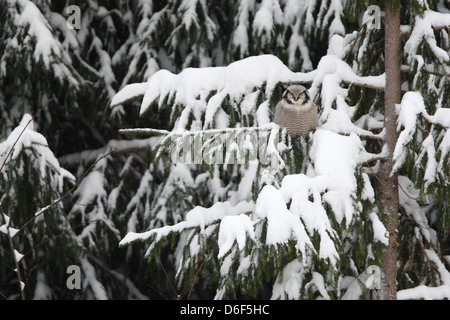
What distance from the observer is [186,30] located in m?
5.25

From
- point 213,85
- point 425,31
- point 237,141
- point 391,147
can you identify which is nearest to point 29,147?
point 213,85

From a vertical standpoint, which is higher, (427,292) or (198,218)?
(198,218)

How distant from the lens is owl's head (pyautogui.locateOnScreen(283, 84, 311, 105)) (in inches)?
138

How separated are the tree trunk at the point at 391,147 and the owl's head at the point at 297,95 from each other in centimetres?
52

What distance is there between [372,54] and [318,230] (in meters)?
1.70

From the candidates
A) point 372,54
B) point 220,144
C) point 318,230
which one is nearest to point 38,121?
point 220,144

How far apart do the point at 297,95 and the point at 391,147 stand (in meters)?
0.64

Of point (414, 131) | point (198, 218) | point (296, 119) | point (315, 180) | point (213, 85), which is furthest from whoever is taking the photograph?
point (213, 85)

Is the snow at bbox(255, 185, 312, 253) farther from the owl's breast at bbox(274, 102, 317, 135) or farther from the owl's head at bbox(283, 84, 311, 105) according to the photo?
the owl's head at bbox(283, 84, 311, 105)

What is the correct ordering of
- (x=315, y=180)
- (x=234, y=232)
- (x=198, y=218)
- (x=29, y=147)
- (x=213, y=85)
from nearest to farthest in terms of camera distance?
(x=234, y=232) < (x=315, y=180) < (x=198, y=218) < (x=213, y=85) < (x=29, y=147)

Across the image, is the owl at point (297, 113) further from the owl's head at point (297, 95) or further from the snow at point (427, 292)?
the snow at point (427, 292)

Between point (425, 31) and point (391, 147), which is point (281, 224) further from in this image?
point (425, 31)

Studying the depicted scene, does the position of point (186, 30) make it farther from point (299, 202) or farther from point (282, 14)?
point (299, 202)

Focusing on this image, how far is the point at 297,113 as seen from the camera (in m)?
3.39
